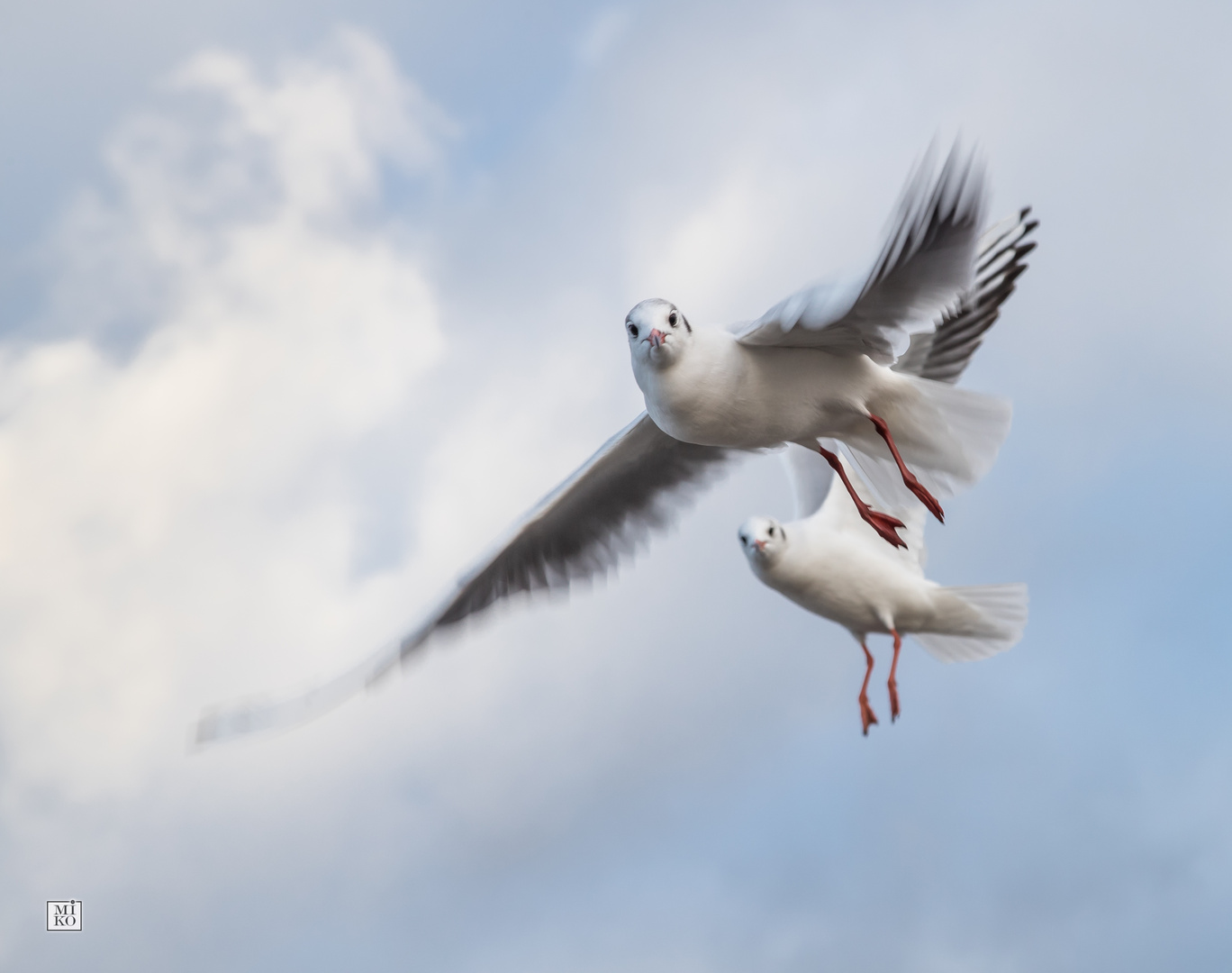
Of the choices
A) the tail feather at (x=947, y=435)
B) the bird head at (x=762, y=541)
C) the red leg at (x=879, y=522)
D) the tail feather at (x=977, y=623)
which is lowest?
the red leg at (x=879, y=522)

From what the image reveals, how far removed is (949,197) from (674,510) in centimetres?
153

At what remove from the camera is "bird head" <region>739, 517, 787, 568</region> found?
13.5 ft

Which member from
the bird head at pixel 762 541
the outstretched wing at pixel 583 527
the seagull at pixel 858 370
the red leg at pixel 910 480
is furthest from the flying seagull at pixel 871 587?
the red leg at pixel 910 480

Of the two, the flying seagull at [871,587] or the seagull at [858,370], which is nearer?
the seagull at [858,370]

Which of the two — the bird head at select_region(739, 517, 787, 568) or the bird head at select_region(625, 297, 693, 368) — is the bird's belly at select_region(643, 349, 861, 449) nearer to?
the bird head at select_region(625, 297, 693, 368)

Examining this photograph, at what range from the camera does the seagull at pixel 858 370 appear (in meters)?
2.38

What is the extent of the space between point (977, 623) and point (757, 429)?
6.03ft

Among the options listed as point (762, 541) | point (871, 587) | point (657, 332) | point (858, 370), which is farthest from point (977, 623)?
point (657, 332)

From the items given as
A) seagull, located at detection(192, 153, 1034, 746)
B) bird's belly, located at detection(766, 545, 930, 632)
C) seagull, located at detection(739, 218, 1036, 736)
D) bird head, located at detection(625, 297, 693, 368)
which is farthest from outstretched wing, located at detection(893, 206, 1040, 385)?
bird head, located at detection(625, 297, 693, 368)

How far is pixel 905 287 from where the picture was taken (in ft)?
8.48

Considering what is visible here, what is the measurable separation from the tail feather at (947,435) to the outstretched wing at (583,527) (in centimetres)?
62

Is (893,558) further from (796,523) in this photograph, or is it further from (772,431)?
(772,431)

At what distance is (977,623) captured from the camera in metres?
4.38

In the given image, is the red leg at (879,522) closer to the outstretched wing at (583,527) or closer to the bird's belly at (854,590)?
the outstretched wing at (583,527)
